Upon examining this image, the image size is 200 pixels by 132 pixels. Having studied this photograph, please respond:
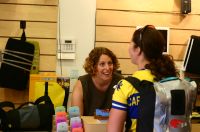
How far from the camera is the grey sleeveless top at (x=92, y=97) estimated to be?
252cm

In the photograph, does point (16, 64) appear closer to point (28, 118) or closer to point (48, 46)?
point (48, 46)

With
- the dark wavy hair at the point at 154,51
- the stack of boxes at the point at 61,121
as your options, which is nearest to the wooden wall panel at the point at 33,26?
the stack of boxes at the point at 61,121

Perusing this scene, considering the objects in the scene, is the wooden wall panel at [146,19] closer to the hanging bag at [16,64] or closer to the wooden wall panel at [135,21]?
the wooden wall panel at [135,21]

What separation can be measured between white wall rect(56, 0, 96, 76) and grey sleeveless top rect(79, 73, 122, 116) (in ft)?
1.93

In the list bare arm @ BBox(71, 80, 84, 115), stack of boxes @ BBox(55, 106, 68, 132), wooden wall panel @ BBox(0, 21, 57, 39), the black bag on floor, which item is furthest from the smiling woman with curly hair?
wooden wall panel @ BBox(0, 21, 57, 39)

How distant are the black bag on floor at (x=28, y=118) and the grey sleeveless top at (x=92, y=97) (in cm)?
28

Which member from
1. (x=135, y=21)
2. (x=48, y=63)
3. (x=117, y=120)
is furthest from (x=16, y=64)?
(x=117, y=120)

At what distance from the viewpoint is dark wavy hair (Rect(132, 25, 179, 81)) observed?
4.65ft

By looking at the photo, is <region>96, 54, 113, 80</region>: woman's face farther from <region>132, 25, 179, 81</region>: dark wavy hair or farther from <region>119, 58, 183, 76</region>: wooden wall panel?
<region>132, 25, 179, 81</region>: dark wavy hair

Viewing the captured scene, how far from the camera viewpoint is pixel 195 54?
125 inches

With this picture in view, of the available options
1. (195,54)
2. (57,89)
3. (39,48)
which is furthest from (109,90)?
(195,54)

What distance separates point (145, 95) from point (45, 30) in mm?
1898

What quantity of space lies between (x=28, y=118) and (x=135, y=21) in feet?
5.03

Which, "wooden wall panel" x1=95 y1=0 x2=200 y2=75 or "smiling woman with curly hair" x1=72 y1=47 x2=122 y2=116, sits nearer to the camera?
"smiling woman with curly hair" x1=72 y1=47 x2=122 y2=116
